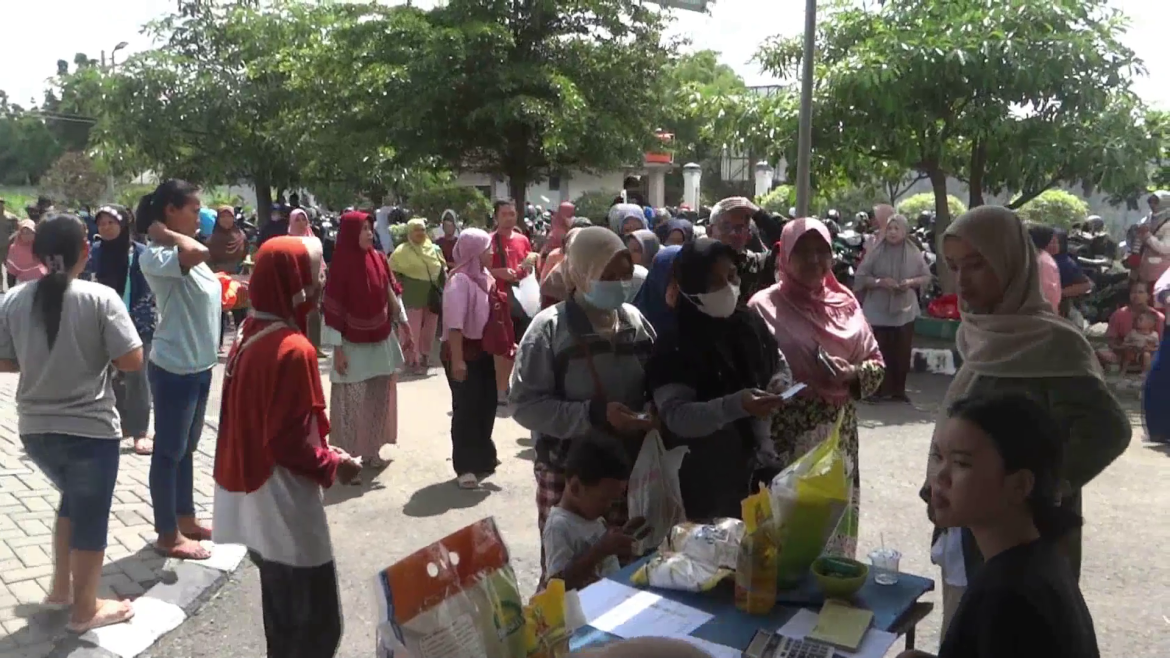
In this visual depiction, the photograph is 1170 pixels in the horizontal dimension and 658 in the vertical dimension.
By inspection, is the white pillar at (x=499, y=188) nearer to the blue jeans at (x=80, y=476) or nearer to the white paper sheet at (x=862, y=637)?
the blue jeans at (x=80, y=476)

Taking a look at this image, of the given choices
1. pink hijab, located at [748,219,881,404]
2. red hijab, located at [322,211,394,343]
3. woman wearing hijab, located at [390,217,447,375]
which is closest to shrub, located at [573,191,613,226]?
woman wearing hijab, located at [390,217,447,375]

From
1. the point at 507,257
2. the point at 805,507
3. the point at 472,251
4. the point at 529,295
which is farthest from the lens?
the point at 507,257

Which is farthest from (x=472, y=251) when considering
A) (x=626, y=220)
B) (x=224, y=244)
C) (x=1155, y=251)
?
(x=1155, y=251)

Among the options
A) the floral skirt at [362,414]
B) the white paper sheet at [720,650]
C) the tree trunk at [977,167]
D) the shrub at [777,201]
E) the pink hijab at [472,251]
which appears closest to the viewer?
the white paper sheet at [720,650]

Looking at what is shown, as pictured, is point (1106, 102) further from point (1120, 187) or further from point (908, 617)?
point (908, 617)

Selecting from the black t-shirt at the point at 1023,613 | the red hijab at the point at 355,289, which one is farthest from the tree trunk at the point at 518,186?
the black t-shirt at the point at 1023,613

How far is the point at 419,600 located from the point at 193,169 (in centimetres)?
2262

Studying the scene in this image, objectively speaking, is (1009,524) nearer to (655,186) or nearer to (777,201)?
(777,201)

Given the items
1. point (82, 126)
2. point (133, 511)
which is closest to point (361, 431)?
point (133, 511)

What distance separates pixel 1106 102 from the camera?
9.30 meters

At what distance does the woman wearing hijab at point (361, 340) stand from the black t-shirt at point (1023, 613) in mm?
4801

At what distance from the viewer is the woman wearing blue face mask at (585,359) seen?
3.33 m

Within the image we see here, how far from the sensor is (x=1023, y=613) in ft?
5.80

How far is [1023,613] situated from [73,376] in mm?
3613
